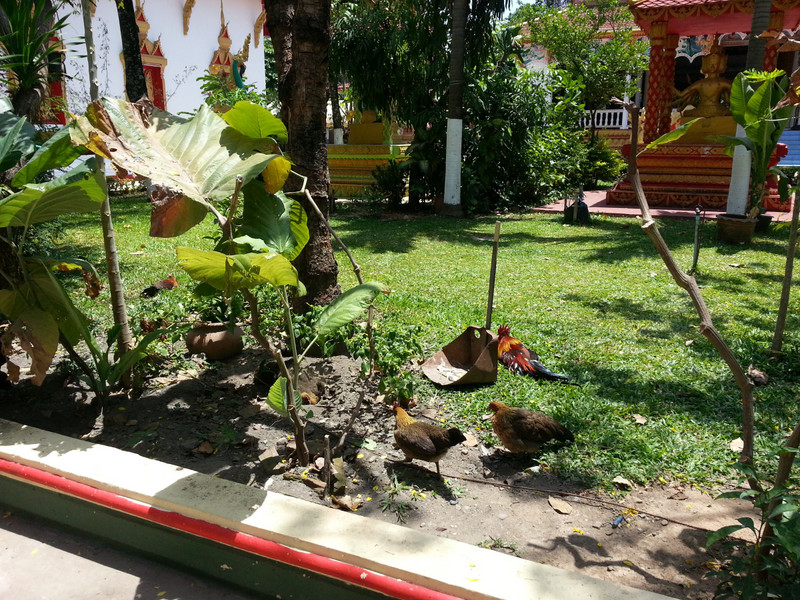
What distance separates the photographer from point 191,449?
331 cm

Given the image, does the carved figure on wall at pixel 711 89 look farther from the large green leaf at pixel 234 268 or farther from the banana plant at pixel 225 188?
the large green leaf at pixel 234 268

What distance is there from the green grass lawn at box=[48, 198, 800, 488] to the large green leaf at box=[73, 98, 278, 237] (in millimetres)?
1834

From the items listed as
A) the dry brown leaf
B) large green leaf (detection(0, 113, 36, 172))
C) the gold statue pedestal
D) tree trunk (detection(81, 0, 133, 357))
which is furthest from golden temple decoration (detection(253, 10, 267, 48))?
the dry brown leaf

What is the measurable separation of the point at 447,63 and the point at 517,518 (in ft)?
35.9

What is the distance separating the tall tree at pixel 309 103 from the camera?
156 inches

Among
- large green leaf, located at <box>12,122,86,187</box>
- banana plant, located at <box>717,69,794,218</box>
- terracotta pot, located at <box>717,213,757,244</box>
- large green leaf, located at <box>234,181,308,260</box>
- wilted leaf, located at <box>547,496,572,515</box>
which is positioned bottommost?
wilted leaf, located at <box>547,496,572,515</box>

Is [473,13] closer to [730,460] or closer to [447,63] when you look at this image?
[447,63]

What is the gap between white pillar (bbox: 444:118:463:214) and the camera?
1178 centimetres

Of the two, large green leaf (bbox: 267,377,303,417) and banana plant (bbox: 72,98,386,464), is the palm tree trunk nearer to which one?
banana plant (bbox: 72,98,386,464)

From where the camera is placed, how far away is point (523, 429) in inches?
124

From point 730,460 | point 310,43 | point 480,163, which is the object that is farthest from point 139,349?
point 480,163

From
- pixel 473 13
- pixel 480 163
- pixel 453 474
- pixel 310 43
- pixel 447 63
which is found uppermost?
pixel 473 13

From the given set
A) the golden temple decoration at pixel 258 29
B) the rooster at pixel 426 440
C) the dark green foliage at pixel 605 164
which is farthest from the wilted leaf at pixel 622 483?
the golden temple decoration at pixel 258 29

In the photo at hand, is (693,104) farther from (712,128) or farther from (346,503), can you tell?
(346,503)
